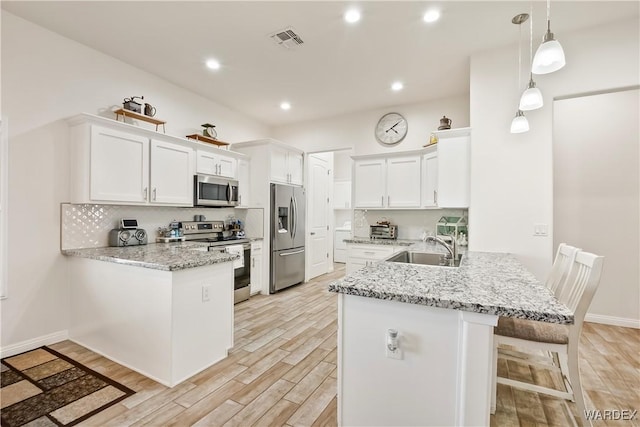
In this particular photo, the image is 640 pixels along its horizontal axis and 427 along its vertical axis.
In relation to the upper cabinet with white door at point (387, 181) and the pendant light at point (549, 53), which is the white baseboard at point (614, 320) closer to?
the upper cabinet with white door at point (387, 181)

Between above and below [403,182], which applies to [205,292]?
below

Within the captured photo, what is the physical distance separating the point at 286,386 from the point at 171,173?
2618mm

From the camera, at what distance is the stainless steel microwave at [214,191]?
364 centimetres

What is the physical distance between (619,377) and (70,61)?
18.0 feet

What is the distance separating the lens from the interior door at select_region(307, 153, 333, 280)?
5.35 metres

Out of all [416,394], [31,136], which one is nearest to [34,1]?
[31,136]

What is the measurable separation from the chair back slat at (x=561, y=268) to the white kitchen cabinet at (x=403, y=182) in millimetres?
1873

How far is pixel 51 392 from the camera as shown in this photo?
1.96 meters

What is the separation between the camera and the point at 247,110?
4727 millimetres

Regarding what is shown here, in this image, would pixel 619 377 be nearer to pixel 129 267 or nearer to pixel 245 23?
pixel 129 267

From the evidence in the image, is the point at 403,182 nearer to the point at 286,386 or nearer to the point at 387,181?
the point at 387,181

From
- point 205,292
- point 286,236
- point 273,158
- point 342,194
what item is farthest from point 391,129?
point 205,292

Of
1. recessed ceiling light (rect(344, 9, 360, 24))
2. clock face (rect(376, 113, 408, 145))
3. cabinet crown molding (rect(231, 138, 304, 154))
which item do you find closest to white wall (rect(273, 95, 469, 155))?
clock face (rect(376, 113, 408, 145))

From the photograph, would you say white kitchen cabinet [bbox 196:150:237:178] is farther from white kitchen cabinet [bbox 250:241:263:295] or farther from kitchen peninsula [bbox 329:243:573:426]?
kitchen peninsula [bbox 329:243:573:426]
